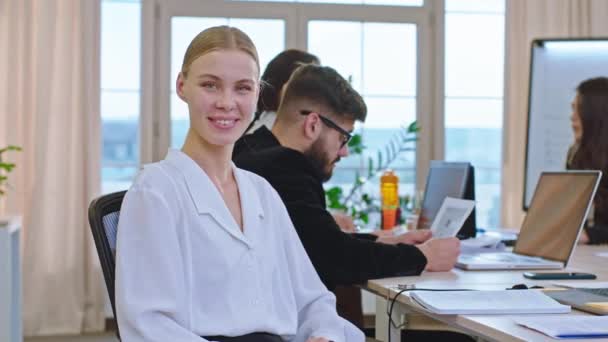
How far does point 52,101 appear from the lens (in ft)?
17.3

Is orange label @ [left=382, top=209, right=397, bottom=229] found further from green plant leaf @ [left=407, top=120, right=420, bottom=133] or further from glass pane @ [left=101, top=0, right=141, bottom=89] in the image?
glass pane @ [left=101, top=0, right=141, bottom=89]

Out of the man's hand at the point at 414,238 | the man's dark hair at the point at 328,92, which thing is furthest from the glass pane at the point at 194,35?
the man's dark hair at the point at 328,92

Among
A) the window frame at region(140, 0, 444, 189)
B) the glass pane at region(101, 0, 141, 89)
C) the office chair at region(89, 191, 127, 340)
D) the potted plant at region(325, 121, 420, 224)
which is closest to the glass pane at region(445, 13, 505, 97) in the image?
the window frame at region(140, 0, 444, 189)

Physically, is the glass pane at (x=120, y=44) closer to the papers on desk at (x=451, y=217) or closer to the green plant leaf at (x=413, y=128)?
the green plant leaf at (x=413, y=128)

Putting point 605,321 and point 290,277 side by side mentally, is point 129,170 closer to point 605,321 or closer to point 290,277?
point 290,277

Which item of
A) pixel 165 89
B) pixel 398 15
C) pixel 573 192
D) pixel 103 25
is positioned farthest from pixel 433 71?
pixel 573 192

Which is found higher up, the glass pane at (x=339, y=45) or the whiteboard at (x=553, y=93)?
the glass pane at (x=339, y=45)

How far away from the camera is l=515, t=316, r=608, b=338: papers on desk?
58.0 inches

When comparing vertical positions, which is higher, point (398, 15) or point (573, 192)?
point (398, 15)

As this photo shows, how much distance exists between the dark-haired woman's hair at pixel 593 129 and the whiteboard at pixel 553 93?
3.20 feet

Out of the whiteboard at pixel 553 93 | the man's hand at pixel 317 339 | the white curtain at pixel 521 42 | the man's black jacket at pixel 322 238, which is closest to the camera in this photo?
the man's hand at pixel 317 339

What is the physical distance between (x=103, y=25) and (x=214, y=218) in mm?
4112

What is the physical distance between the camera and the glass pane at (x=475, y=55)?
582 cm

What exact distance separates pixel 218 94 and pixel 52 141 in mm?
3850
